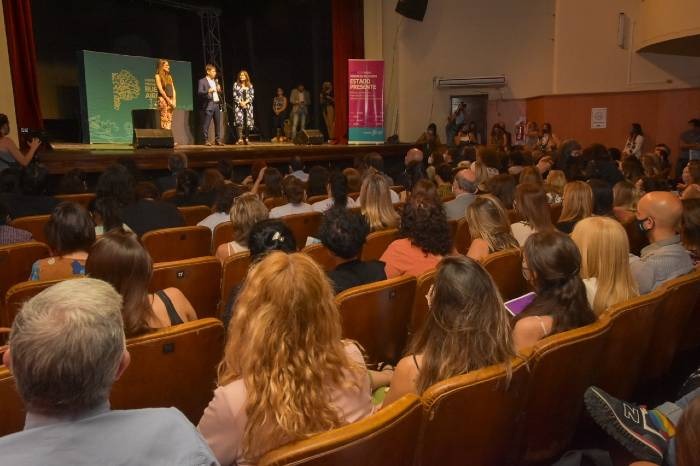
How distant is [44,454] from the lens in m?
0.99

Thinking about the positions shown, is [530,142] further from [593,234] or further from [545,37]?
[593,234]

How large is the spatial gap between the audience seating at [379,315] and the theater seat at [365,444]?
0.94m

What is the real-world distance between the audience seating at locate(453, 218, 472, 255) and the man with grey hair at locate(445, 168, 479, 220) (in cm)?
39

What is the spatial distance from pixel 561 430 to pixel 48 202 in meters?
4.23

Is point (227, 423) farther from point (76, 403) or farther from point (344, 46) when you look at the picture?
point (344, 46)

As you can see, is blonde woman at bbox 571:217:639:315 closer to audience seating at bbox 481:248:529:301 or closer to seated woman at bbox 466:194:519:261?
audience seating at bbox 481:248:529:301

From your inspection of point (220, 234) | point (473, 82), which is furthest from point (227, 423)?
point (473, 82)

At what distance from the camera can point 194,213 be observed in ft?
15.8

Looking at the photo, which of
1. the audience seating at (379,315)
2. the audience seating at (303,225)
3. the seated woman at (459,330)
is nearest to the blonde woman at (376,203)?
the audience seating at (303,225)

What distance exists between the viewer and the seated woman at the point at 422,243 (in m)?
3.10

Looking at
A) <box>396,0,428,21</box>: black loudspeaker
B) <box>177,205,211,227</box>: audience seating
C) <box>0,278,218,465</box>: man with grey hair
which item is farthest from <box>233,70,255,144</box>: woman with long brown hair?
<box>0,278,218,465</box>: man with grey hair

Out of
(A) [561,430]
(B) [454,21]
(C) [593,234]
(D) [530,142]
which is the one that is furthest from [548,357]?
(B) [454,21]

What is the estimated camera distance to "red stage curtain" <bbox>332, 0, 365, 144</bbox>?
1188 cm

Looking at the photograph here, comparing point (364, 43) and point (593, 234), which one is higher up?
point (364, 43)
